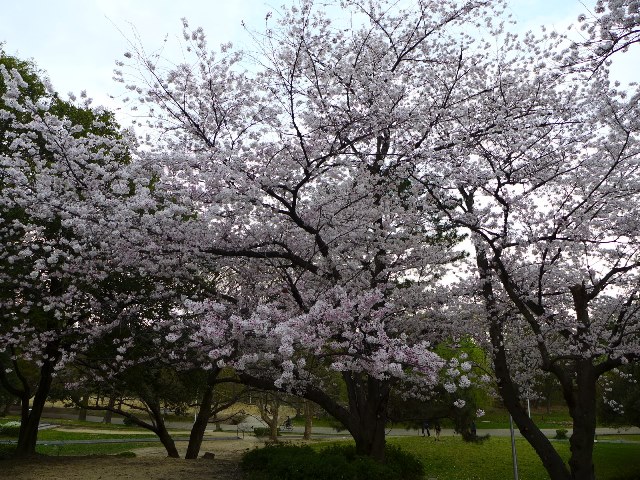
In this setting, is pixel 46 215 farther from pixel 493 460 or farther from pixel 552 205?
pixel 493 460

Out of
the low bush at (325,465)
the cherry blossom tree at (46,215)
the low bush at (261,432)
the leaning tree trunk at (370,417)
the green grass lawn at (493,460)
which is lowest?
the low bush at (261,432)

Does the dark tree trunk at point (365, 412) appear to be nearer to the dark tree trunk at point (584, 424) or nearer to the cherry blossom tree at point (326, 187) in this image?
the cherry blossom tree at point (326, 187)

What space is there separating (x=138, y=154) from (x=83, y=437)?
2024 centimetres

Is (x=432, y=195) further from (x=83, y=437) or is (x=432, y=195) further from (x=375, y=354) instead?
(x=83, y=437)

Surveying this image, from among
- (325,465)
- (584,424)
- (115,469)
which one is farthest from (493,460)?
(115,469)

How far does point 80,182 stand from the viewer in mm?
7527

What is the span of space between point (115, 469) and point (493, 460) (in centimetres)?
1163

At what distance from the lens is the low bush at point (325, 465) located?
26.1 feet

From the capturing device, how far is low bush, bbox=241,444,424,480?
7942 mm

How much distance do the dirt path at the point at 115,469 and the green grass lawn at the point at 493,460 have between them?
191 inches

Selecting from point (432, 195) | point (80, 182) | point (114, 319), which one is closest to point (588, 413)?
point (432, 195)

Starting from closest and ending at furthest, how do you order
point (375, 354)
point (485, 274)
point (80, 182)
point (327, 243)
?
point (375, 354) < point (80, 182) < point (327, 243) < point (485, 274)

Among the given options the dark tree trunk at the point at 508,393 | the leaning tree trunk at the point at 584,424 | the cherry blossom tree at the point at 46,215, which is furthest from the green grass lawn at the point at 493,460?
the cherry blossom tree at the point at 46,215

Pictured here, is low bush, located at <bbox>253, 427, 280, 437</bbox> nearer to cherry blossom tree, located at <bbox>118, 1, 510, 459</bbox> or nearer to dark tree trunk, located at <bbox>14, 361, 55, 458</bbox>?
dark tree trunk, located at <bbox>14, 361, 55, 458</bbox>
